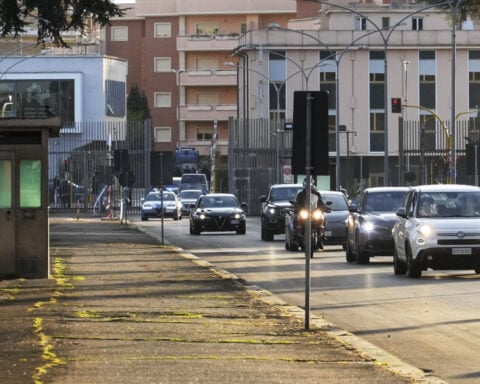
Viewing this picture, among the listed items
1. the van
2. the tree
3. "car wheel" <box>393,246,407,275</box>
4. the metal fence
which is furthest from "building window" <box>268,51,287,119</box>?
"car wheel" <box>393,246,407,275</box>

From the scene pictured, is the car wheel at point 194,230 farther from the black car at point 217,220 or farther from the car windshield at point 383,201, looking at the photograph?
the car windshield at point 383,201

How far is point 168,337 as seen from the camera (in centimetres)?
1597

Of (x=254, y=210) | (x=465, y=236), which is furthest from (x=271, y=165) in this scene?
(x=465, y=236)

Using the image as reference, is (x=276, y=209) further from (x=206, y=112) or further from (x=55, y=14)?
(x=206, y=112)

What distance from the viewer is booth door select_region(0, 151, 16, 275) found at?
25.9m

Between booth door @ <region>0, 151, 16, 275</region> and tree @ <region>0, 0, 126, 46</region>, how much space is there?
32.7 feet

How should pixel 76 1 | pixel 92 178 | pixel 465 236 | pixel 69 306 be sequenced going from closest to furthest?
pixel 69 306
pixel 465 236
pixel 76 1
pixel 92 178

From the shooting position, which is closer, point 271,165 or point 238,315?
point 238,315

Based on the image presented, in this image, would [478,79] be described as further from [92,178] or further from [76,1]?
[76,1]

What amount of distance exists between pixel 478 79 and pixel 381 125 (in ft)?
23.9

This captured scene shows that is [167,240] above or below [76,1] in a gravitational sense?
below

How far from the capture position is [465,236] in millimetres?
27875

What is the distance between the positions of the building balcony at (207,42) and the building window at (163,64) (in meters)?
6.87

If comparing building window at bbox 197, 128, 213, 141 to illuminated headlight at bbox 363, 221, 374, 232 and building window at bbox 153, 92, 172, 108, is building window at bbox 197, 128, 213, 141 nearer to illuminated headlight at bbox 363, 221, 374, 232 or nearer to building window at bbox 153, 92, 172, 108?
building window at bbox 153, 92, 172, 108
